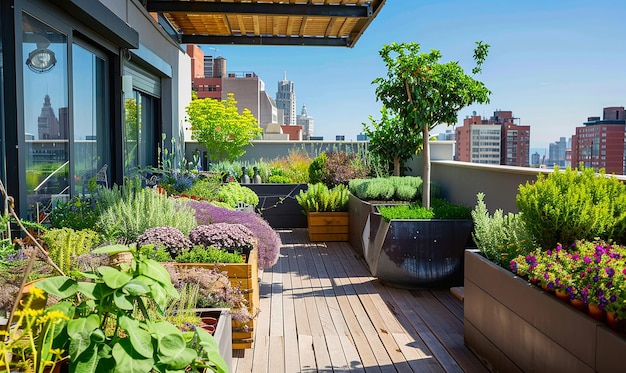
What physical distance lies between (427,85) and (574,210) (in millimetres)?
2665

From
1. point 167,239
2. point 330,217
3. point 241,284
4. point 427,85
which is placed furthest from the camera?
point 330,217

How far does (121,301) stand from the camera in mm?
1609

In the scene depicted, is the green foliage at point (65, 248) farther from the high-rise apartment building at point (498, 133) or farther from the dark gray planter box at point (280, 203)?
the high-rise apartment building at point (498, 133)

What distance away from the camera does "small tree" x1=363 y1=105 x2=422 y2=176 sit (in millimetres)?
8156

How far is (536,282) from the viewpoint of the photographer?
9.53ft

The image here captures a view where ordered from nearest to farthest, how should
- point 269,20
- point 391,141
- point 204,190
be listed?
point 204,190 → point 391,141 → point 269,20

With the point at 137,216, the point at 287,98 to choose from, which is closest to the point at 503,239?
the point at 137,216

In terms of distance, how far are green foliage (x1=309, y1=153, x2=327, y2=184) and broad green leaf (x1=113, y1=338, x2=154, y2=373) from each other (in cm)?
740

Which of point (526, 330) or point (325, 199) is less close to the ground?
point (325, 199)

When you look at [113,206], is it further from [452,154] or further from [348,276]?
[452,154]

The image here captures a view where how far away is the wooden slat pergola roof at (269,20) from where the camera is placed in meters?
7.70

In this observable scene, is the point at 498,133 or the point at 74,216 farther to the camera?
the point at 498,133

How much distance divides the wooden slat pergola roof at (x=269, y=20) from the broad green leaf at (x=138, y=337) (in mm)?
6462

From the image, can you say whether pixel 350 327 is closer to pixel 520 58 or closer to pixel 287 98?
pixel 520 58
